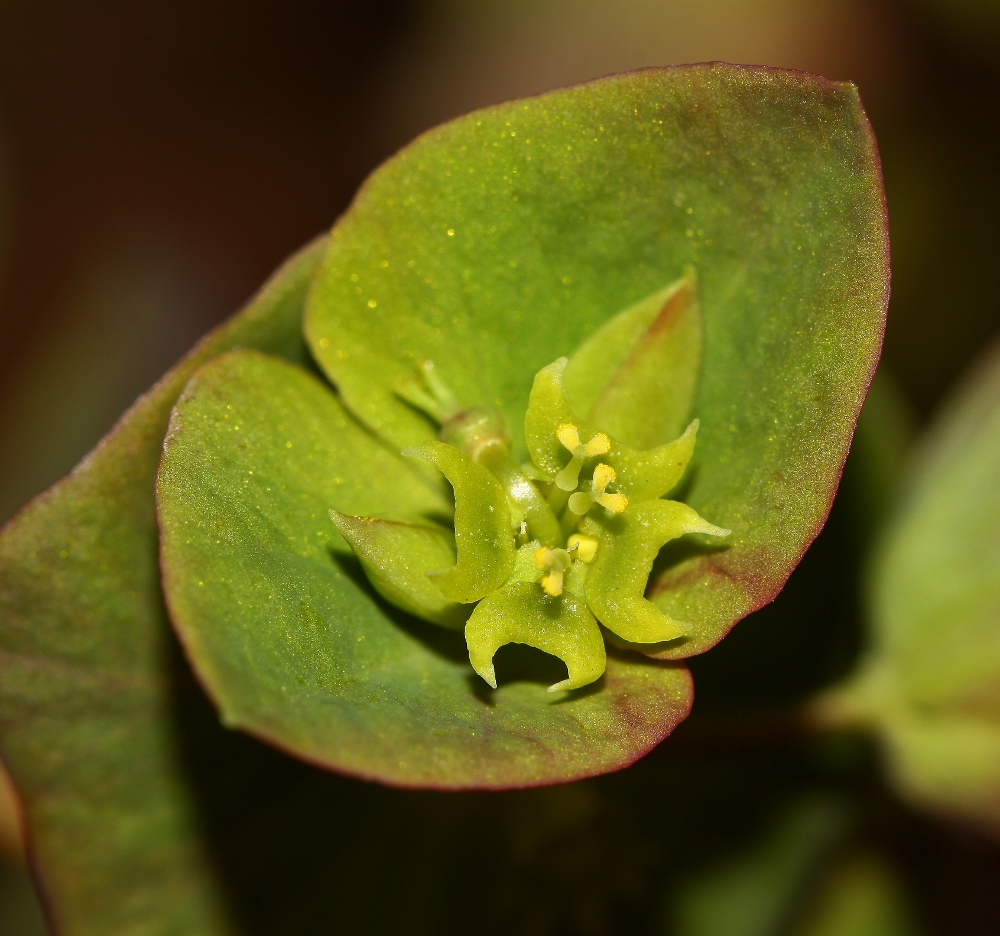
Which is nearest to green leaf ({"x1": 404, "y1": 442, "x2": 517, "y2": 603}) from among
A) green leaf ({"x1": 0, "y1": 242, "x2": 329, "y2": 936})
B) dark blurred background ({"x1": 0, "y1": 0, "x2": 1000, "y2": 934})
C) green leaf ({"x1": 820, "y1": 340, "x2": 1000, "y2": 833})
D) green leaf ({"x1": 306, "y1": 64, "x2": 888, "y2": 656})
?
green leaf ({"x1": 306, "y1": 64, "x2": 888, "y2": 656})

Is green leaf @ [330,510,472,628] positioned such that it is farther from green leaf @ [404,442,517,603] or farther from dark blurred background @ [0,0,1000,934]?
dark blurred background @ [0,0,1000,934]

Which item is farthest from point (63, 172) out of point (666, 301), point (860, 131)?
point (860, 131)

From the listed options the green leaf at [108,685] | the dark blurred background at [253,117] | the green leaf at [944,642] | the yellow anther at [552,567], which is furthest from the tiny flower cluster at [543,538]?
the dark blurred background at [253,117]

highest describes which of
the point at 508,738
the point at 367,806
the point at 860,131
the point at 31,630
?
the point at 860,131

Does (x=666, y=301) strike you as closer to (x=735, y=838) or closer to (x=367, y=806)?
(x=367, y=806)

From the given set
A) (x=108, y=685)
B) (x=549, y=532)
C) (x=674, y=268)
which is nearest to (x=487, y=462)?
(x=549, y=532)

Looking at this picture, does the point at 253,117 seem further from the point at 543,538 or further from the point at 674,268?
the point at 543,538
